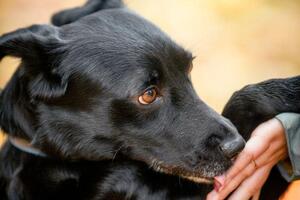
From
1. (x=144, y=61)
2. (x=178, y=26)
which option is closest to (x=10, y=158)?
(x=144, y=61)

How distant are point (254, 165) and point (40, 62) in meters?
0.85

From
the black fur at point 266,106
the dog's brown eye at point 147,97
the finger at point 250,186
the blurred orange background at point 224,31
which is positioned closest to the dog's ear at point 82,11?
the dog's brown eye at point 147,97

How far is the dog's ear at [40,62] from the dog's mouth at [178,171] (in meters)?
0.42

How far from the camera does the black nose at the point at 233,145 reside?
1.97m

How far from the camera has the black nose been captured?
6.48ft

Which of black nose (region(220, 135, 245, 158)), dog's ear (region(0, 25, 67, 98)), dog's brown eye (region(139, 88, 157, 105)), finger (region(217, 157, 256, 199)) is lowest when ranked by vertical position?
finger (region(217, 157, 256, 199))

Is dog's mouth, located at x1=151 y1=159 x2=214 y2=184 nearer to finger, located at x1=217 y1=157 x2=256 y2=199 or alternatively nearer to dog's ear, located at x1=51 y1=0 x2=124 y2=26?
finger, located at x1=217 y1=157 x2=256 y2=199

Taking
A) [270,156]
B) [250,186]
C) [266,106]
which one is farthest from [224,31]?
[250,186]

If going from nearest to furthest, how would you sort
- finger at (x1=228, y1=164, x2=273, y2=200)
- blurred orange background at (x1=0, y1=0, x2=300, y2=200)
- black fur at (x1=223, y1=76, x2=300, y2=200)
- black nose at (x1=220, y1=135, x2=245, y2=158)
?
1. black nose at (x1=220, y1=135, x2=245, y2=158)
2. finger at (x1=228, y1=164, x2=273, y2=200)
3. black fur at (x1=223, y1=76, x2=300, y2=200)
4. blurred orange background at (x1=0, y1=0, x2=300, y2=200)

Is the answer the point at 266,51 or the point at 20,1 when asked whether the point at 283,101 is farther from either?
the point at 20,1

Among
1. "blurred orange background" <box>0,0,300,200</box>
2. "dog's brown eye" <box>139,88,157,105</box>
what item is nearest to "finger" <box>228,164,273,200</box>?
"dog's brown eye" <box>139,88,157,105</box>

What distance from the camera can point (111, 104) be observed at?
2.03 m

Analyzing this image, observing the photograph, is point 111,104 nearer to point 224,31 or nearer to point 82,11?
point 82,11

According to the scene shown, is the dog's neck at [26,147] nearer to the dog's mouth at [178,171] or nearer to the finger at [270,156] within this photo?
the dog's mouth at [178,171]
